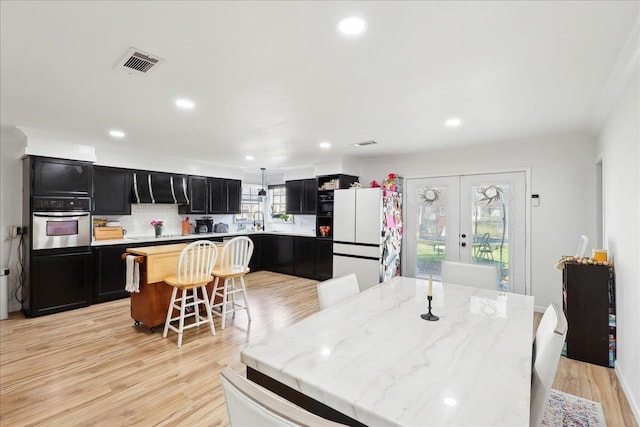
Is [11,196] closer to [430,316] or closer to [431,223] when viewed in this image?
[430,316]

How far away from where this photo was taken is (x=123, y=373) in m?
2.53

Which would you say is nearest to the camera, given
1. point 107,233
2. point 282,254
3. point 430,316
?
point 430,316

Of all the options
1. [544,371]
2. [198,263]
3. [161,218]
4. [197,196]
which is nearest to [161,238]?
[161,218]

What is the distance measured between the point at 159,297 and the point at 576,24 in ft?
13.8

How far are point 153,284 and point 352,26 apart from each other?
3.20m

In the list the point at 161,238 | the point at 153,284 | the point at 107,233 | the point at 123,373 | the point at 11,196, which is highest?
the point at 11,196

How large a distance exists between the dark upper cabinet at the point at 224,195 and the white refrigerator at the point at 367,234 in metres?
2.56

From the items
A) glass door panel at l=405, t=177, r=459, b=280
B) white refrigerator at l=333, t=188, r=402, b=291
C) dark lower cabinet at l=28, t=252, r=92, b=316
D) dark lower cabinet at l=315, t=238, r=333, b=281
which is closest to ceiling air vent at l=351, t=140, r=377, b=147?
white refrigerator at l=333, t=188, r=402, b=291

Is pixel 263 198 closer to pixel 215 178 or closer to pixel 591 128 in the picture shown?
pixel 215 178

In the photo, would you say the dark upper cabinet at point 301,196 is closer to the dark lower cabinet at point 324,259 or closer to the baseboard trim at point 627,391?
the dark lower cabinet at point 324,259

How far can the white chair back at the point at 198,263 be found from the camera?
10.5 feet

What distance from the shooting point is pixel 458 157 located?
477cm

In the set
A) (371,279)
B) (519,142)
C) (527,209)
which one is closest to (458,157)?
(519,142)

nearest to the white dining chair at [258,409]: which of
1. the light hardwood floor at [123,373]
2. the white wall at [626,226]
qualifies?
the light hardwood floor at [123,373]
